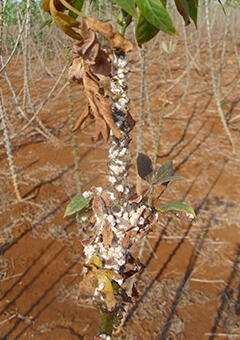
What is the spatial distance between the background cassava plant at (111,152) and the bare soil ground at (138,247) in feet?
0.46

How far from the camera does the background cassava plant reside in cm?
31

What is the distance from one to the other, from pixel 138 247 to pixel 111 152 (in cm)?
140

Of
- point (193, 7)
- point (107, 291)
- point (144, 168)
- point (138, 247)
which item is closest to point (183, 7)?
point (193, 7)

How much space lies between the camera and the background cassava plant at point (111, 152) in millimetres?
314

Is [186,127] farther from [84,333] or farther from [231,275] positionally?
[84,333]

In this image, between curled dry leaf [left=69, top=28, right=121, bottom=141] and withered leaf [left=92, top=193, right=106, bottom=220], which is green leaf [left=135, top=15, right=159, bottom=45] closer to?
curled dry leaf [left=69, top=28, right=121, bottom=141]

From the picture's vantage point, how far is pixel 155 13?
0.29m

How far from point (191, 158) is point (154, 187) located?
90.9 inches

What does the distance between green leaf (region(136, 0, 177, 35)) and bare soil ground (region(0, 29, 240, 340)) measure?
1.14 feet

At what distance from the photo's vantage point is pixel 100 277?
0.44 meters

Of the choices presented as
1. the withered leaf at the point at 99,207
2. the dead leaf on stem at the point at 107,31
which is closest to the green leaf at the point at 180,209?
the withered leaf at the point at 99,207

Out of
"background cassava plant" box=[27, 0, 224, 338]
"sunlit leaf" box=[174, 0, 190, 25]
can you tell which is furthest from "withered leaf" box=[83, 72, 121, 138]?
"sunlit leaf" box=[174, 0, 190, 25]

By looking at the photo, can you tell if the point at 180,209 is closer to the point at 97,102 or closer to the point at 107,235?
the point at 107,235

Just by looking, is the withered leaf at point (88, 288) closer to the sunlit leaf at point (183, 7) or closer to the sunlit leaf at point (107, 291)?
the sunlit leaf at point (107, 291)
